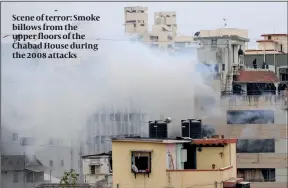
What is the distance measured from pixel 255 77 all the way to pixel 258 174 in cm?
350

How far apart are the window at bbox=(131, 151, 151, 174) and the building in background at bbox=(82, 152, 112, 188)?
5.64m

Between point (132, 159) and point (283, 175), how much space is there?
554 inches

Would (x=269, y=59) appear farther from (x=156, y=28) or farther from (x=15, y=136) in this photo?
(x=15, y=136)

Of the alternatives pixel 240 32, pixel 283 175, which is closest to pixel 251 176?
pixel 283 175

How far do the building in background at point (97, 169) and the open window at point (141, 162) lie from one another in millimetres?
5635

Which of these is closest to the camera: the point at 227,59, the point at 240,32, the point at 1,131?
the point at 1,131

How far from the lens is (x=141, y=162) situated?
15.7 metres

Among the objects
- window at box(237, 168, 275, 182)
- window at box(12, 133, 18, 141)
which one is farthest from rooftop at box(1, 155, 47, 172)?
window at box(237, 168, 275, 182)

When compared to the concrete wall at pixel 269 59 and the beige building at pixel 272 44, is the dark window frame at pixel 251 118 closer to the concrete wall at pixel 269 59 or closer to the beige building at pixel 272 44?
the concrete wall at pixel 269 59

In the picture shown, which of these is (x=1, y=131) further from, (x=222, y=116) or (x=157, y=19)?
(x=157, y=19)

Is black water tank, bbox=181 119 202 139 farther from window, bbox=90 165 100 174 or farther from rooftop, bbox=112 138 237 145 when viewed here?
window, bbox=90 165 100 174

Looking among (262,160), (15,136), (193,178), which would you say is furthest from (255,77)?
(193,178)

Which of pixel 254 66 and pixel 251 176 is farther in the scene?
pixel 254 66

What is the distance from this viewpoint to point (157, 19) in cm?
4525
